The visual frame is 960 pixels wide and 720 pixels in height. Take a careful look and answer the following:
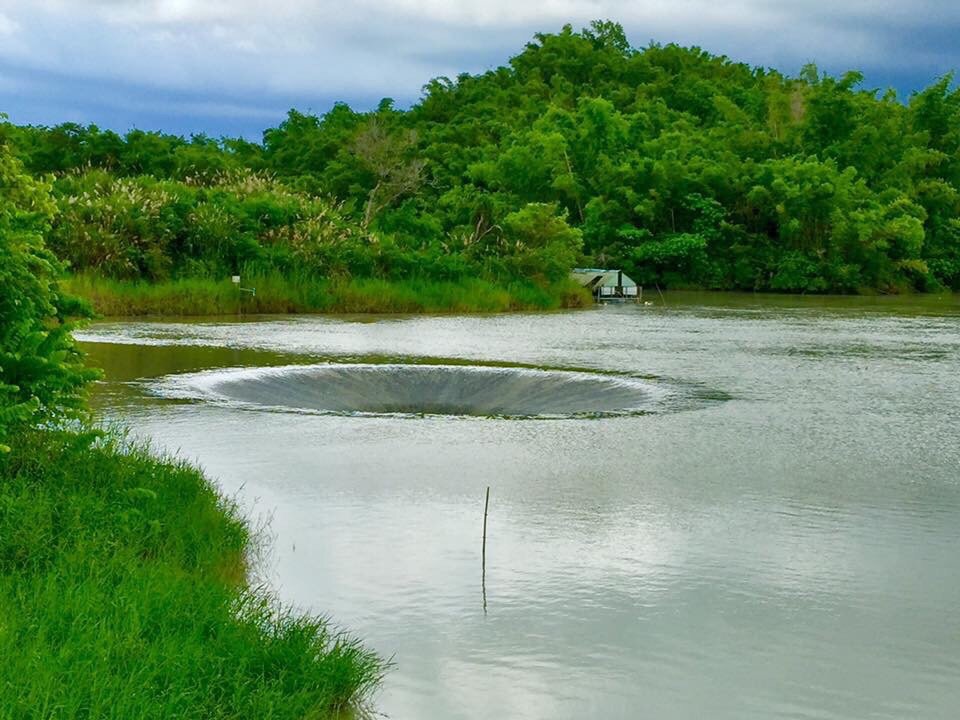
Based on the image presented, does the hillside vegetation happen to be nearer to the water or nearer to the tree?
the water

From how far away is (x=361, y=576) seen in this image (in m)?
5.55

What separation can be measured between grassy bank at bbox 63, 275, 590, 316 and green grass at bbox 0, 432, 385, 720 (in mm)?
13313

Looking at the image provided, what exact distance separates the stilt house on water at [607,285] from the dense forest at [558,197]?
0.77m

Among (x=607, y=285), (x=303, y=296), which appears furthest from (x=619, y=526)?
(x=607, y=285)

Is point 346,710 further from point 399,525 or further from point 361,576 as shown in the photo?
point 399,525

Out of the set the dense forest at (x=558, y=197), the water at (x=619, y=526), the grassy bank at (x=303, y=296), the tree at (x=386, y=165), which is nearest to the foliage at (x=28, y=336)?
the water at (x=619, y=526)

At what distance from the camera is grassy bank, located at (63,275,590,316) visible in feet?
63.6

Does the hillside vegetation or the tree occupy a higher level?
the tree

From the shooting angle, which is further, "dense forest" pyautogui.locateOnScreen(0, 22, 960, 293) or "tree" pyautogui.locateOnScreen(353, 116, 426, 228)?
"tree" pyautogui.locateOnScreen(353, 116, 426, 228)

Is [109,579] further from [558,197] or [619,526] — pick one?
[558,197]

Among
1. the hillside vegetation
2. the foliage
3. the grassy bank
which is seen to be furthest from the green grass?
the grassy bank

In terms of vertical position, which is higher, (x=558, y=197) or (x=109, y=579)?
(x=558, y=197)

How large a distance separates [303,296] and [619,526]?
1494cm

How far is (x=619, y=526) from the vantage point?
6484 millimetres
